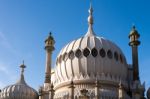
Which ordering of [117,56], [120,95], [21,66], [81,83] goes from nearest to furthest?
1. [120,95]
2. [81,83]
3. [117,56]
4. [21,66]

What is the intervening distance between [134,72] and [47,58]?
38.4 ft

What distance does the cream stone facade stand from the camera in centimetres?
4275

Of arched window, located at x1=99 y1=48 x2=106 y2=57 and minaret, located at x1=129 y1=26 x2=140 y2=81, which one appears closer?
arched window, located at x1=99 y1=48 x2=106 y2=57

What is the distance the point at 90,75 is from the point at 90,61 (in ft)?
6.18

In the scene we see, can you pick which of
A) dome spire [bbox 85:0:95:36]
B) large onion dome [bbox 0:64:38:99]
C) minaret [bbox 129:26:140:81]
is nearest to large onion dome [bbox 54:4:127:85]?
minaret [bbox 129:26:140:81]

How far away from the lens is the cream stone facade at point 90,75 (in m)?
42.8

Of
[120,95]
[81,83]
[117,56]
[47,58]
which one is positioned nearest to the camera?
[120,95]

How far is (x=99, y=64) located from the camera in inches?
1793

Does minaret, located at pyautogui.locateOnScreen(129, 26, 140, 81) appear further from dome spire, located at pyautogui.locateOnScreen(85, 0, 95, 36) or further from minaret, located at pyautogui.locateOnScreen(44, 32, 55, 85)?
minaret, located at pyautogui.locateOnScreen(44, 32, 55, 85)

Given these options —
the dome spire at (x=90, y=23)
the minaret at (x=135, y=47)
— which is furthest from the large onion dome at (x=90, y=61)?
the dome spire at (x=90, y=23)

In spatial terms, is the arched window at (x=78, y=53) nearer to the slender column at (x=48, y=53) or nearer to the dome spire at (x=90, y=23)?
the dome spire at (x=90, y=23)

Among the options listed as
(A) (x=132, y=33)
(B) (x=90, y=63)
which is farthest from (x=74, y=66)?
(A) (x=132, y=33)

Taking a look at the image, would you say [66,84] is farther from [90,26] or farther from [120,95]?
[90,26]

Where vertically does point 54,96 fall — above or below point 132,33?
below
